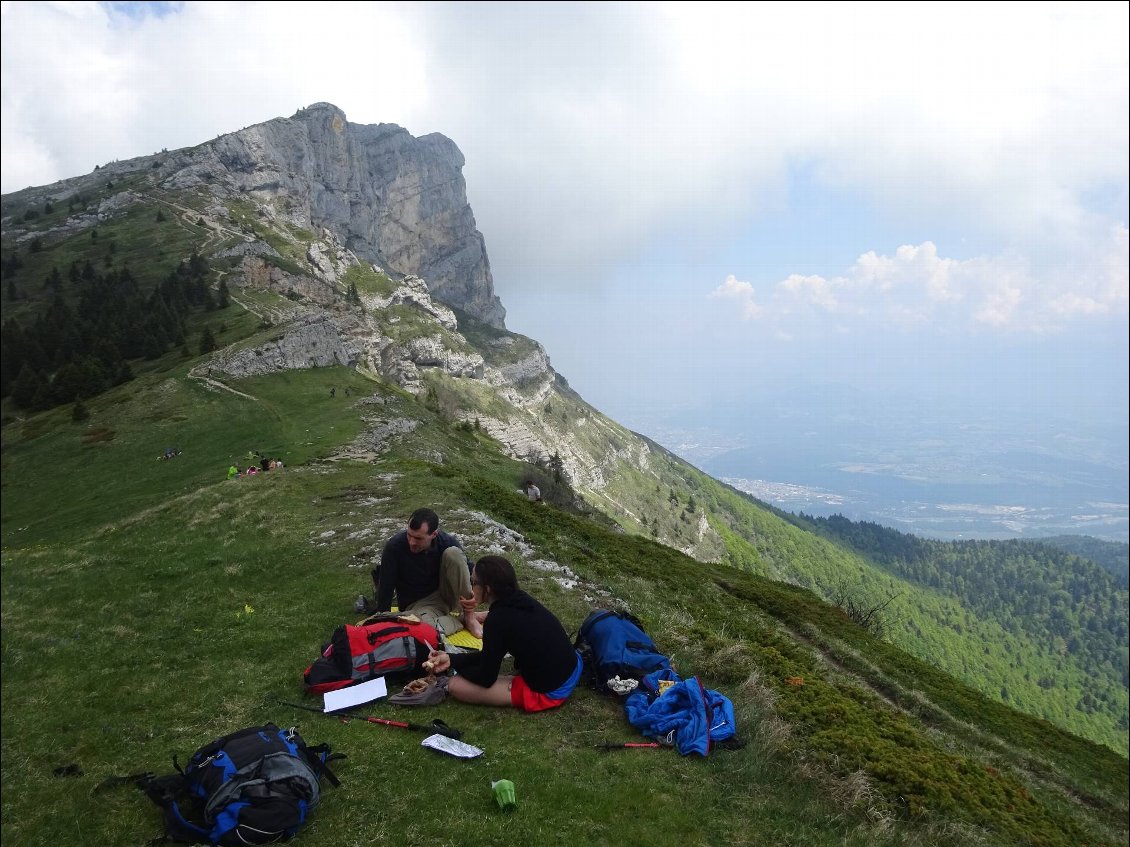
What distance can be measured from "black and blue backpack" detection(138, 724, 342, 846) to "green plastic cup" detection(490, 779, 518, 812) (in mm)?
2260

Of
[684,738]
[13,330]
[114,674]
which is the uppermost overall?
[13,330]

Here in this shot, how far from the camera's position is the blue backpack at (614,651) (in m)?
10.5

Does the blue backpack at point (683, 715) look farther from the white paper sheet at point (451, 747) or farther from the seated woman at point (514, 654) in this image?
the white paper sheet at point (451, 747)

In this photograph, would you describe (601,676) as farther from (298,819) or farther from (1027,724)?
(1027,724)

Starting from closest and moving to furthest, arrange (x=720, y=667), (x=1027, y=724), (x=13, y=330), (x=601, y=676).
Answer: (x=601, y=676)
(x=720, y=667)
(x=1027, y=724)
(x=13, y=330)

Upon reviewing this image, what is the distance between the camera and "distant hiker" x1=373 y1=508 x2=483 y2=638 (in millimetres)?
12836

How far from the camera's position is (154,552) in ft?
68.7

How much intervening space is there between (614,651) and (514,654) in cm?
215

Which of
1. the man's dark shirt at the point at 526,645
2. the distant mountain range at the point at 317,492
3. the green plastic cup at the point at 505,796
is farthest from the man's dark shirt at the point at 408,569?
the green plastic cup at the point at 505,796

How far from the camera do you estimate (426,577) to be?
13.2m

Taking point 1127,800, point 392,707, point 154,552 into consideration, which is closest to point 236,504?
point 154,552

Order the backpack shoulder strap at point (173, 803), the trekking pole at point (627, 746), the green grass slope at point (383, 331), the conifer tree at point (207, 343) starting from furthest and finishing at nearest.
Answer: the green grass slope at point (383, 331) → the conifer tree at point (207, 343) → the trekking pole at point (627, 746) → the backpack shoulder strap at point (173, 803)

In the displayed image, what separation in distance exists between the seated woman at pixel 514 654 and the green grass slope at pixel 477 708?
0.36 m

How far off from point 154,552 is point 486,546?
12.7 meters
